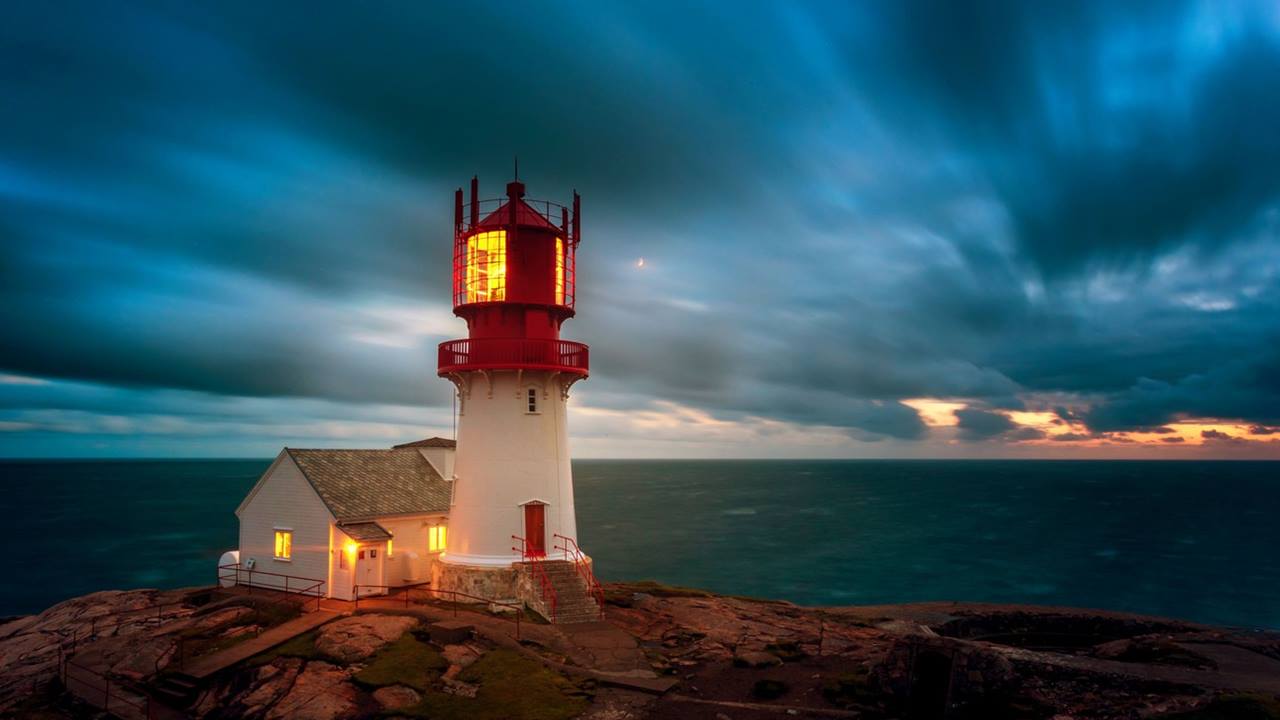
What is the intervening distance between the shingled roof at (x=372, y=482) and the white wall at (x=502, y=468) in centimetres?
249

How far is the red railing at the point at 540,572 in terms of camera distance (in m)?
25.2

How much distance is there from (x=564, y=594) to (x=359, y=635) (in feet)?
23.1

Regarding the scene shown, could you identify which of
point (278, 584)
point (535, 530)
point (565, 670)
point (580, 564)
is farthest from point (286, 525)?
point (565, 670)

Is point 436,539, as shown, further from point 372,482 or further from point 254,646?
point 254,646

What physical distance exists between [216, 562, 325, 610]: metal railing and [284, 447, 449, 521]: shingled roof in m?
2.75

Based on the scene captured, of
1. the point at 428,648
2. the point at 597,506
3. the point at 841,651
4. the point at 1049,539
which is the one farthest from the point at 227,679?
the point at 597,506

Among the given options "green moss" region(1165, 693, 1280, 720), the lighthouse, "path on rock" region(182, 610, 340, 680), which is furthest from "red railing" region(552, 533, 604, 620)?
"green moss" region(1165, 693, 1280, 720)

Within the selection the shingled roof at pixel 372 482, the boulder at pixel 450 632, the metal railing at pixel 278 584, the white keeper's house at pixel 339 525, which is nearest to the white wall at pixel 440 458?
the shingled roof at pixel 372 482

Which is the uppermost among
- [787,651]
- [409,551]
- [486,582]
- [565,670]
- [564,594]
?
[409,551]

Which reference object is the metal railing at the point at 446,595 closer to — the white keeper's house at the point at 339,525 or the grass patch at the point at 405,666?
the white keeper's house at the point at 339,525

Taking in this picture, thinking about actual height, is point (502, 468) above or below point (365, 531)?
above

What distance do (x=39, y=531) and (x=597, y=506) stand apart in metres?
72.4

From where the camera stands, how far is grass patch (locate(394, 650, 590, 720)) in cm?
1755

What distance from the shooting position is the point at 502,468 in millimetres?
27344
